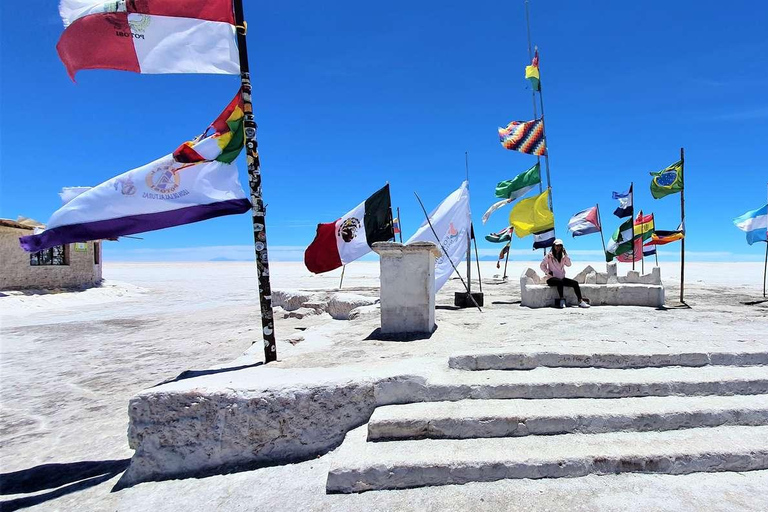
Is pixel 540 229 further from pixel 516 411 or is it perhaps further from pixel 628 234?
pixel 516 411

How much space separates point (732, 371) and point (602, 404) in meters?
1.71

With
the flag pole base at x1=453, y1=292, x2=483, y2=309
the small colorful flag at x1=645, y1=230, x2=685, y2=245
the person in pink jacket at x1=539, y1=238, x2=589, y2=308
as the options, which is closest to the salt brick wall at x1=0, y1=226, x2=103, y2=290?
the flag pole base at x1=453, y1=292, x2=483, y2=309

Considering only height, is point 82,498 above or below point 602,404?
below

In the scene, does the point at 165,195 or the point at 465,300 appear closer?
the point at 165,195

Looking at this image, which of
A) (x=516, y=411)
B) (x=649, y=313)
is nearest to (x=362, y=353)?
(x=516, y=411)

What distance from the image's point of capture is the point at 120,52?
474 cm

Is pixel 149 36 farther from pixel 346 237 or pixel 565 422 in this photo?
pixel 346 237

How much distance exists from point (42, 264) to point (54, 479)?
21.5m

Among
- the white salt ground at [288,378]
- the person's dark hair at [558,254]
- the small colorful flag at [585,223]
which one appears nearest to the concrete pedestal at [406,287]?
the white salt ground at [288,378]

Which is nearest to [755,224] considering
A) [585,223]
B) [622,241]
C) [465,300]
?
[622,241]

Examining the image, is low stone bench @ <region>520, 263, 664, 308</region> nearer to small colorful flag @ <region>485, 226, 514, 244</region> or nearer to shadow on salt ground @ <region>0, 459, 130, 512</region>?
shadow on salt ground @ <region>0, 459, 130, 512</region>

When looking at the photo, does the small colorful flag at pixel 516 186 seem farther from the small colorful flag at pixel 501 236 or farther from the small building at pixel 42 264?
the small building at pixel 42 264

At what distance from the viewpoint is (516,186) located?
12.7 m

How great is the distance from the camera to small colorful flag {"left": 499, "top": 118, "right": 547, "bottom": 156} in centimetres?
1275
